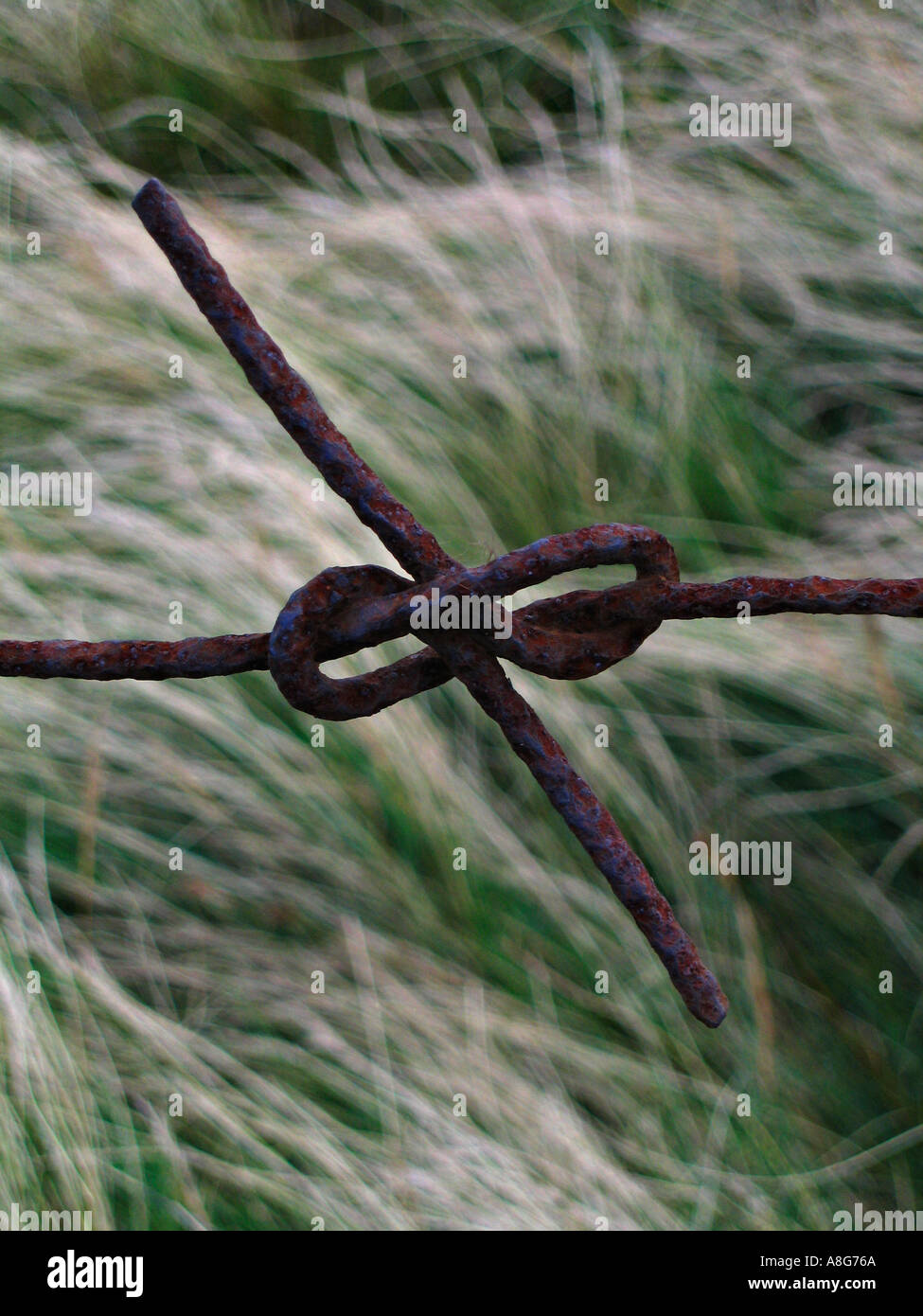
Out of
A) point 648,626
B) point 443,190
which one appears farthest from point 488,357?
point 648,626

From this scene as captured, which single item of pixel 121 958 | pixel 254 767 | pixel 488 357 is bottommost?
pixel 121 958

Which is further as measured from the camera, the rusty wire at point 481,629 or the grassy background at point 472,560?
the grassy background at point 472,560

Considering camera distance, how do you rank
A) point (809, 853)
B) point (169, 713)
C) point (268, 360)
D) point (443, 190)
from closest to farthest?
point (268, 360) < point (809, 853) < point (169, 713) < point (443, 190)

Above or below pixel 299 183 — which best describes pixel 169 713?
below

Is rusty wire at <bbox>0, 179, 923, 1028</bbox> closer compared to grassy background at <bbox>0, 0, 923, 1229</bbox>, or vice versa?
rusty wire at <bbox>0, 179, 923, 1028</bbox>

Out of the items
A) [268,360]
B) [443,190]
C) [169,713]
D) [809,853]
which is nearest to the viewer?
[268,360]

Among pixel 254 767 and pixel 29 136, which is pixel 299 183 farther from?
pixel 254 767
